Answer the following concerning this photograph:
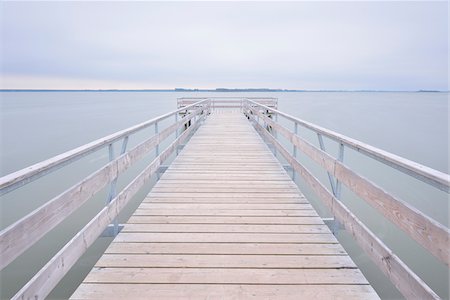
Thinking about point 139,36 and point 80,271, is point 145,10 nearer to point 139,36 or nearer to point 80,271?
point 139,36

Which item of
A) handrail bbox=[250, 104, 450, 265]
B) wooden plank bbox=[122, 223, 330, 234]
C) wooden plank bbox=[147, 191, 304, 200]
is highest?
handrail bbox=[250, 104, 450, 265]

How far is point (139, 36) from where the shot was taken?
3997 cm

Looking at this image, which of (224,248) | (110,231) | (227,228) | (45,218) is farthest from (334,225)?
(45,218)

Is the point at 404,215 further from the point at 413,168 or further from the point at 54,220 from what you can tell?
the point at 54,220

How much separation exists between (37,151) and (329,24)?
3008 centimetres

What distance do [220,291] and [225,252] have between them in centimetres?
47

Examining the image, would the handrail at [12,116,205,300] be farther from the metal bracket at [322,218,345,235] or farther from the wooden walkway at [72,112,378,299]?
the metal bracket at [322,218,345,235]

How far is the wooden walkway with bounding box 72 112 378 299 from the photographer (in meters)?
1.89

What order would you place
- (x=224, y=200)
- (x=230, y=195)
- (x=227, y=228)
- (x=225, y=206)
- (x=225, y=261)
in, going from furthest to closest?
(x=230, y=195) < (x=224, y=200) < (x=225, y=206) < (x=227, y=228) < (x=225, y=261)

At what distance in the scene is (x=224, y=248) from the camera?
2395mm

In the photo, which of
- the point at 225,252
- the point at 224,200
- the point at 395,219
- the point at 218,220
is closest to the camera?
the point at 395,219

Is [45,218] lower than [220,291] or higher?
higher

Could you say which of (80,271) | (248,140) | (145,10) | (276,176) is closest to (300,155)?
(248,140)

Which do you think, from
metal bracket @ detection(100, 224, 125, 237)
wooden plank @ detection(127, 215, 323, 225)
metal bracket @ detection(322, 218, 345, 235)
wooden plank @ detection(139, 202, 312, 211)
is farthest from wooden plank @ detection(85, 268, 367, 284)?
wooden plank @ detection(139, 202, 312, 211)
